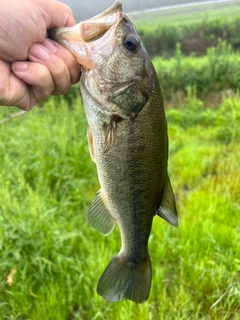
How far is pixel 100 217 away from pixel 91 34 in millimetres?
795

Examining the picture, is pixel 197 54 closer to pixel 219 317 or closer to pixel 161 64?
pixel 161 64

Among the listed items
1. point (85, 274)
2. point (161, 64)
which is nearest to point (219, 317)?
point (85, 274)

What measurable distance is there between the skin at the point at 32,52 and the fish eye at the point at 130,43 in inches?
9.2

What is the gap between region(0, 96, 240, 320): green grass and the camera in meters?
2.49

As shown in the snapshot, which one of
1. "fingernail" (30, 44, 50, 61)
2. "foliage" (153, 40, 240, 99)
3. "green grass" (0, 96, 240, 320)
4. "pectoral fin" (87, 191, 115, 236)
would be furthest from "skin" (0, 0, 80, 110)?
"foliage" (153, 40, 240, 99)

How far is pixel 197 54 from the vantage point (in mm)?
11344

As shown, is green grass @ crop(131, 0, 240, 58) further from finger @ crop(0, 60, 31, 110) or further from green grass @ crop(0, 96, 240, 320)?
finger @ crop(0, 60, 31, 110)

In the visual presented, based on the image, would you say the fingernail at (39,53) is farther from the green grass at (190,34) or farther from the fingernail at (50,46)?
the green grass at (190,34)

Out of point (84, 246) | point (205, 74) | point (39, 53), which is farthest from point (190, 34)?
point (39, 53)

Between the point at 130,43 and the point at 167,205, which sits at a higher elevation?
the point at 130,43

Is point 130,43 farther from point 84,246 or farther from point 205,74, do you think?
point 205,74

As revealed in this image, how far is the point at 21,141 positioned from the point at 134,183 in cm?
300

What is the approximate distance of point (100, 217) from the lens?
158 centimetres

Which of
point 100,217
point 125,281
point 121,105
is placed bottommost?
point 125,281
